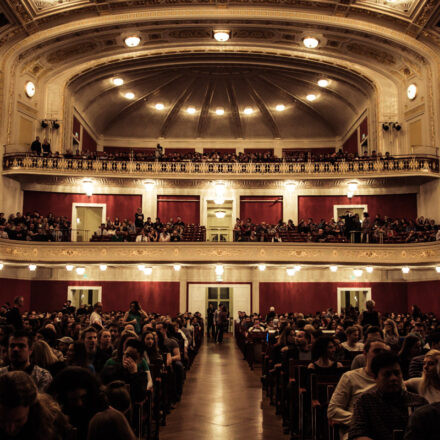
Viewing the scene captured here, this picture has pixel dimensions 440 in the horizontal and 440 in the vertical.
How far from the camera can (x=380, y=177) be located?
87.8ft

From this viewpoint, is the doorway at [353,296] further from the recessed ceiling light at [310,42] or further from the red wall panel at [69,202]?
the recessed ceiling light at [310,42]

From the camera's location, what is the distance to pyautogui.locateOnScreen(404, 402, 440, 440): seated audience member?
9.78 ft

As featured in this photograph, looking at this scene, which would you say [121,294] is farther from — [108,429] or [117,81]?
[108,429]

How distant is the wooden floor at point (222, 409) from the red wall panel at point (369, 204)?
15.1m

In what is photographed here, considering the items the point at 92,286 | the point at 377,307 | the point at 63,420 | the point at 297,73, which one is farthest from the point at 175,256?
the point at 63,420

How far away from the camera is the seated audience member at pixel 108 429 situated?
3373 mm

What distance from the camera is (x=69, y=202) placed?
28.6 metres

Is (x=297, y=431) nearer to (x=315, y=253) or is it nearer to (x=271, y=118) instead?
(x=315, y=253)

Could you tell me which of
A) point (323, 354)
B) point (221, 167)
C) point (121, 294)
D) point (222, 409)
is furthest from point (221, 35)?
point (323, 354)

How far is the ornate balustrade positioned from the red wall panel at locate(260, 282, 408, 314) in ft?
9.31

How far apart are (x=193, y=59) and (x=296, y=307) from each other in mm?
13874

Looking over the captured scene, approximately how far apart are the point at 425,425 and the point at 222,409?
7068 millimetres

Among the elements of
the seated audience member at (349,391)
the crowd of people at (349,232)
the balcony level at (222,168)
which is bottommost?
the seated audience member at (349,391)

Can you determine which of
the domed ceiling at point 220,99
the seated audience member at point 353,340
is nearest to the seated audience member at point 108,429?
the seated audience member at point 353,340
